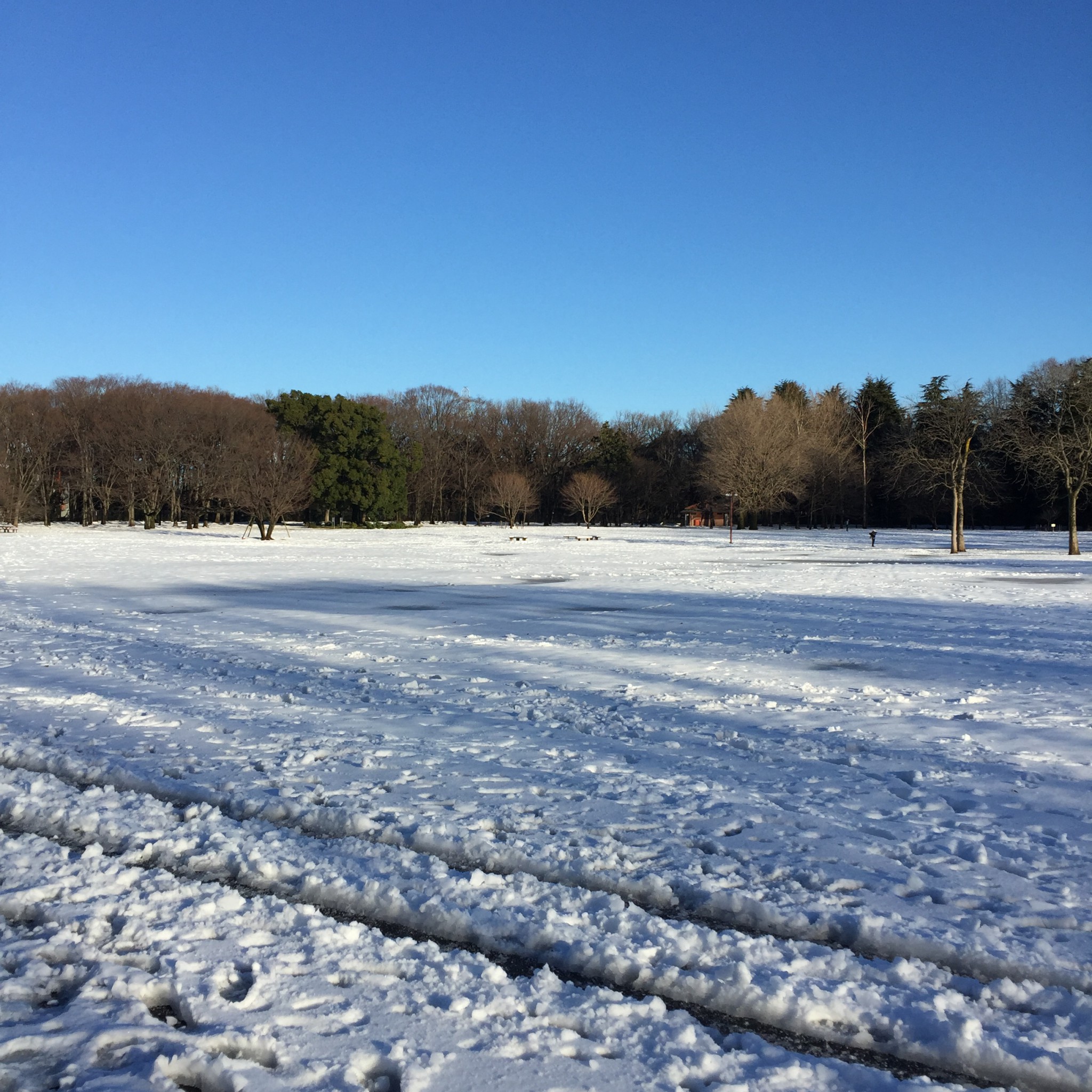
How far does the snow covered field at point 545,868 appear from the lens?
2.74m

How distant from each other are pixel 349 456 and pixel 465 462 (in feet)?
53.1

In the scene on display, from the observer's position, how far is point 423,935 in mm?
3447

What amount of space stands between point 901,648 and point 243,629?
8160mm

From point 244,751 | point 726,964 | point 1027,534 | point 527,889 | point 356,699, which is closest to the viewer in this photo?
point 726,964

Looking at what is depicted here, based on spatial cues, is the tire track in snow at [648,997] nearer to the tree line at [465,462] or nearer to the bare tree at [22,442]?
the tree line at [465,462]

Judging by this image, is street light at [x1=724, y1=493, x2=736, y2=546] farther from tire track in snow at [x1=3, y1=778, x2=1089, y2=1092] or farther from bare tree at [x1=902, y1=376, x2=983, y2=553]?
tire track in snow at [x1=3, y1=778, x2=1089, y2=1092]

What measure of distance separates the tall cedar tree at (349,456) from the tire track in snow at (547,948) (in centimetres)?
5868

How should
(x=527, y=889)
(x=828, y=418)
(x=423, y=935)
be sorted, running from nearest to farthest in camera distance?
(x=423, y=935)
(x=527, y=889)
(x=828, y=418)

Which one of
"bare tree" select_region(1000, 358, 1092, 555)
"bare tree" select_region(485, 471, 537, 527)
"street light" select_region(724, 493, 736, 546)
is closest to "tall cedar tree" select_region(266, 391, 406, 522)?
"bare tree" select_region(485, 471, 537, 527)

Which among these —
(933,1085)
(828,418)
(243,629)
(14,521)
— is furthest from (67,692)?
(828,418)

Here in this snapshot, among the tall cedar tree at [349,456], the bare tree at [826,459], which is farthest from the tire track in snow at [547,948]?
the bare tree at [826,459]

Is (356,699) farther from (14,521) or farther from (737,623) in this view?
(14,521)

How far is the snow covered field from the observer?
2.74m

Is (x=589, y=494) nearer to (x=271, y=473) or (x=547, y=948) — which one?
(x=271, y=473)
